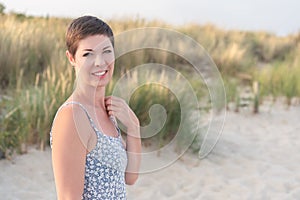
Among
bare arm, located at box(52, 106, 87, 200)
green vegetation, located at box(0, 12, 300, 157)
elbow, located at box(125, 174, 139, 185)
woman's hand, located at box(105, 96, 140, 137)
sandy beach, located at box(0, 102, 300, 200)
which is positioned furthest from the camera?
green vegetation, located at box(0, 12, 300, 157)

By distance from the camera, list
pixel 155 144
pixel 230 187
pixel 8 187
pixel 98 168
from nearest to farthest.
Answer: pixel 98 168, pixel 8 187, pixel 230 187, pixel 155 144

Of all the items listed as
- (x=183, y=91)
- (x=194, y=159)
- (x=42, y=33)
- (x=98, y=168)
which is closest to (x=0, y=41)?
(x=42, y=33)

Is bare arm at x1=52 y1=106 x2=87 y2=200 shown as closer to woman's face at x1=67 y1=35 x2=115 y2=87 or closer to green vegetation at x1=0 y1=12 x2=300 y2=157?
woman's face at x1=67 y1=35 x2=115 y2=87

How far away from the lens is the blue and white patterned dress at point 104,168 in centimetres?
149

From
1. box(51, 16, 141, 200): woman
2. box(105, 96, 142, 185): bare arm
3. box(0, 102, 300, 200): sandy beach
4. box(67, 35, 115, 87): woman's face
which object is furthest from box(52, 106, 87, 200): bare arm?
box(0, 102, 300, 200): sandy beach

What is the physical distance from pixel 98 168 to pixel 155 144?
377cm

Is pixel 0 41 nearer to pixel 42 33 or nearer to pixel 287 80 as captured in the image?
pixel 42 33

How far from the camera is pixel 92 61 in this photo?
1.44 metres

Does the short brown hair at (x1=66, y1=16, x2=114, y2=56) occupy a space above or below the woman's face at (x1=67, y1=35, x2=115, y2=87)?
above

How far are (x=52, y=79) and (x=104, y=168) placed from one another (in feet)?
13.1

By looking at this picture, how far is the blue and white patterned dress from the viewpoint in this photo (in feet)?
4.88

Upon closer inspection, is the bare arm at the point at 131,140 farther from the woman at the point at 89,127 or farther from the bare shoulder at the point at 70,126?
the bare shoulder at the point at 70,126

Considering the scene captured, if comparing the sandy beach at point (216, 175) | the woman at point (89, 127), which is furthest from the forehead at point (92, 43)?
the sandy beach at point (216, 175)

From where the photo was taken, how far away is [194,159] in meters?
5.30
